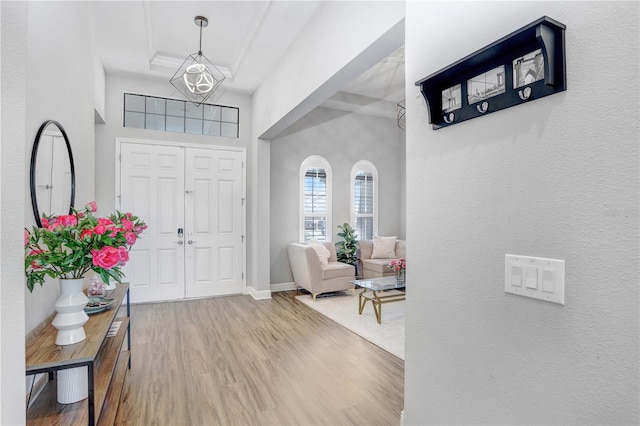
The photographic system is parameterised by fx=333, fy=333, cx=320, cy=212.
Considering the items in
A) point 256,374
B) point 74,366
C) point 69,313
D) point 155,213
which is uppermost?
point 155,213

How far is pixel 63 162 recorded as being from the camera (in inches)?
87.3

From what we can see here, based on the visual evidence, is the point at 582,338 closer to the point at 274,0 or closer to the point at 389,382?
the point at 389,382

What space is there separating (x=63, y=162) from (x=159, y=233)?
9.10 feet

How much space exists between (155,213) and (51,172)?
9.54 feet

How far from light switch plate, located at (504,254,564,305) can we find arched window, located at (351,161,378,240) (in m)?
5.30

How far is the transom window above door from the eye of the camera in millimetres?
4832

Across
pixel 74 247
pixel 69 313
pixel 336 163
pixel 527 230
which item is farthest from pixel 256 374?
pixel 336 163

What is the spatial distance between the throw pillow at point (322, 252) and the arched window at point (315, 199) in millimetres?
521

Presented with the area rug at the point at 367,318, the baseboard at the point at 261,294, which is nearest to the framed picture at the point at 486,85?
the area rug at the point at 367,318

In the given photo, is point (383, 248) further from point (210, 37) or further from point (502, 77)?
point (502, 77)

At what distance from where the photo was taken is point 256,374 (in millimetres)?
2674

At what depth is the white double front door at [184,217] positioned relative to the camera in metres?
4.76

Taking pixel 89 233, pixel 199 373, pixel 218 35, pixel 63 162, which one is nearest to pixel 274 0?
pixel 218 35

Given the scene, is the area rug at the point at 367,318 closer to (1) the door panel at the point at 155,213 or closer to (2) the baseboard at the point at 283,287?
(2) the baseboard at the point at 283,287
